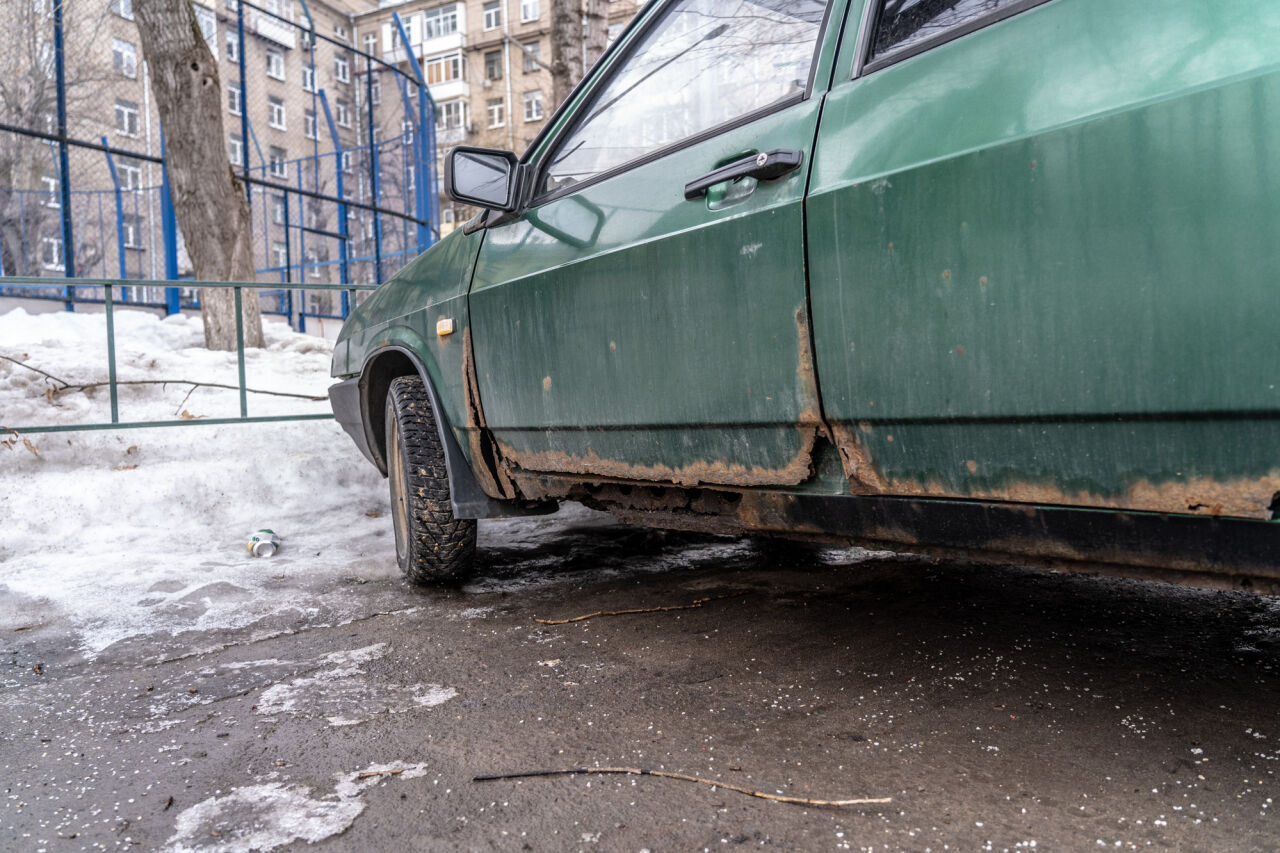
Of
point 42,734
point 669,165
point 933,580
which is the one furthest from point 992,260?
point 42,734

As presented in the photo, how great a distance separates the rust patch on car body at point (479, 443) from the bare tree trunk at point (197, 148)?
5683 mm

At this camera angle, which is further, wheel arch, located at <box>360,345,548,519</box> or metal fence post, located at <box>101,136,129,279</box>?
metal fence post, located at <box>101,136,129,279</box>

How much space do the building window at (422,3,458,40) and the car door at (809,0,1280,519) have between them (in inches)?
1676

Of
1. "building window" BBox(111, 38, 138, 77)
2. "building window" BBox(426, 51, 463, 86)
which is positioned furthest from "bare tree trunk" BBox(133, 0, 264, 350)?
"building window" BBox(426, 51, 463, 86)

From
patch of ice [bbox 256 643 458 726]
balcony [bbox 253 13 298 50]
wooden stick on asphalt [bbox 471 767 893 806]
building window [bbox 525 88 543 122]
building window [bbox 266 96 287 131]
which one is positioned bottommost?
wooden stick on asphalt [bbox 471 767 893 806]

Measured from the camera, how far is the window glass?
1570mm

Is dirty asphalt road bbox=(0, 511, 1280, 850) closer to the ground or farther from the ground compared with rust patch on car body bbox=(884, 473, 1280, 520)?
closer to the ground

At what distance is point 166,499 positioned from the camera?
15.6 ft

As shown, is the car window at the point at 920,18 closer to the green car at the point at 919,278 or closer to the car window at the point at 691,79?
the green car at the point at 919,278

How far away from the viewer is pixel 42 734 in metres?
2.13

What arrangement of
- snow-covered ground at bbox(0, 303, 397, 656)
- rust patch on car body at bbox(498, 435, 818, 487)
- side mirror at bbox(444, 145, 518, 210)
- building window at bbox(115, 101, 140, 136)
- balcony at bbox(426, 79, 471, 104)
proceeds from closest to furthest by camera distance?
rust patch on car body at bbox(498, 435, 818, 487), side mirror at bbox(444, 145, 518, 210), snow-covered ground at bbox(0, 303, 397, 656), building window at bbox(115, 101, 140, 136), balcony at bbox(426, 79, 471, 104)

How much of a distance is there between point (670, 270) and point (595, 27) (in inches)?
300

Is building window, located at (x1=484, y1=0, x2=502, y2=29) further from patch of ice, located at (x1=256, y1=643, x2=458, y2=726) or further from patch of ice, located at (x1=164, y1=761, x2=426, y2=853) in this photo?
patch of ice, located at (x1=164, y1=761, x2=426, y2=853)

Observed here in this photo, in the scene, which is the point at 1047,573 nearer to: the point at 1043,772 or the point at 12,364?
the point at 1043,772
